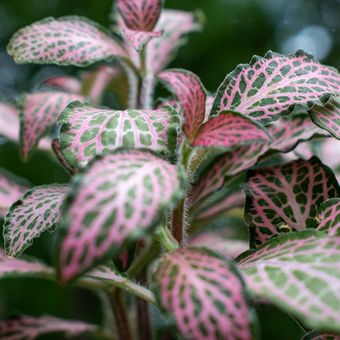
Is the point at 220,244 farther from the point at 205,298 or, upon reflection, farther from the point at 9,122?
the point at 205,298

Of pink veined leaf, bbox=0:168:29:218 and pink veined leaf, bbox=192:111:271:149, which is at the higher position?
pink veined leaf, bbox=192:111:271:149

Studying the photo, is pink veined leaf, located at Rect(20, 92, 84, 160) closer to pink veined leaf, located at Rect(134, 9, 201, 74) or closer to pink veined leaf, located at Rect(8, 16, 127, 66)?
pink veined leaf, located at Rect(8, 16, 127, 66)

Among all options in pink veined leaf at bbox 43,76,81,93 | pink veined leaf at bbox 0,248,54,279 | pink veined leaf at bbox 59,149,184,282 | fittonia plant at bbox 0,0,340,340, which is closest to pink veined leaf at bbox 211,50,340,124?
fittonia plant at bbox 0,0,340,340

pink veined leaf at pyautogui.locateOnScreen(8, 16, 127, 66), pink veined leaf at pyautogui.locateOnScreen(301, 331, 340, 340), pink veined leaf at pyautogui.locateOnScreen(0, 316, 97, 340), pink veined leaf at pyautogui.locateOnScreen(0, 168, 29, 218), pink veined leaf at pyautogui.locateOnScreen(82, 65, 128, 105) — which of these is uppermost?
pink veined leaf at pyautogui.locateOnScreen(8, 16, 127, 66)

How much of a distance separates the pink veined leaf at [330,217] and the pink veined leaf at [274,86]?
0.37 feet

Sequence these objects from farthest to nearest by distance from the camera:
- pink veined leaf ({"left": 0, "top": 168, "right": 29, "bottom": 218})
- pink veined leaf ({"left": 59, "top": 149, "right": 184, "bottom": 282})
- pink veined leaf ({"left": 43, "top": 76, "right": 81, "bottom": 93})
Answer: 1. pink veined leaf ({"left": 43, "top": 76, "right": 81, "bottom": 93})
2. pink veined leaf ({"left": 0, "top": 168, "right": 29, "bottom": 218})
3. pink veined leaf ({"left": 59, "top": 149, "right": 184, "bottom": 282})

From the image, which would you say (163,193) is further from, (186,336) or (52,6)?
(52,6)

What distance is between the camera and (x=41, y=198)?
67 cm

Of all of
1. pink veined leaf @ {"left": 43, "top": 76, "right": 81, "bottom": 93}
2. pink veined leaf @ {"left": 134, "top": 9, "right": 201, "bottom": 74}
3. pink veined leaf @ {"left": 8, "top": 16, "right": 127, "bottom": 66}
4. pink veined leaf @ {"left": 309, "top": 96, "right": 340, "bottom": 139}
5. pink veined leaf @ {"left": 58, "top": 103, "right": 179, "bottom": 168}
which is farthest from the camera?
pink veined leaf @ {"left": 43, "top": 76, "right": 81, "bottom": 93}

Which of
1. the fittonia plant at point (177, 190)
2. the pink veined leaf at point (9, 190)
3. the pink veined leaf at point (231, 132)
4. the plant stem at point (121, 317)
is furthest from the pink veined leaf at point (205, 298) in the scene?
the pink veined leaf at point (9, 190)

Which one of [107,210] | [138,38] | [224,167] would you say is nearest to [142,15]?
[138,38]

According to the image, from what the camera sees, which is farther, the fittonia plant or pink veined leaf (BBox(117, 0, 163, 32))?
pink veined leaf (BBox(117, 0, 163, 32))

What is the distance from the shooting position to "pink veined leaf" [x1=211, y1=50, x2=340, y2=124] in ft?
2.06

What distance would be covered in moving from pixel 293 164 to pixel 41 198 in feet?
1.09
